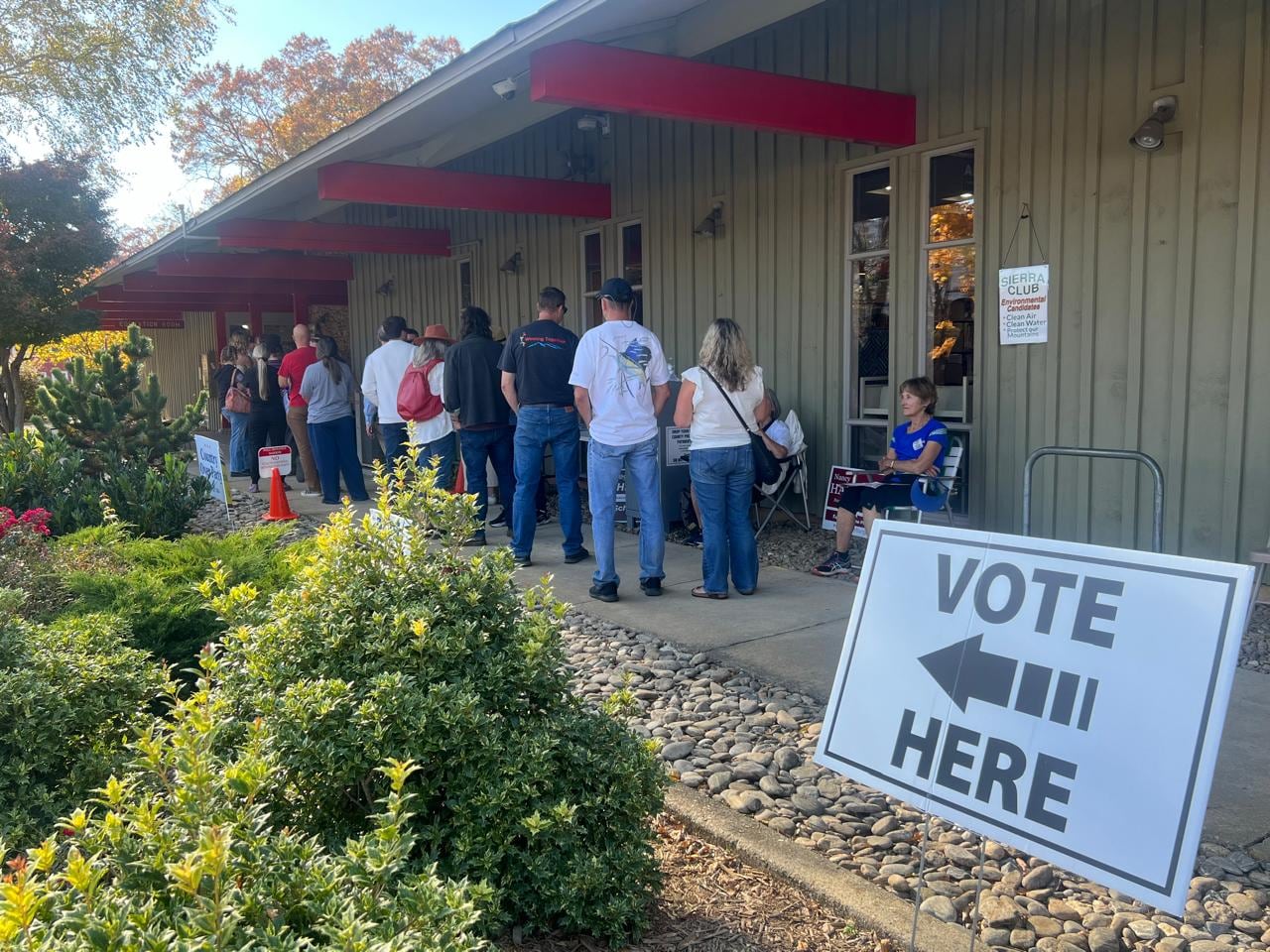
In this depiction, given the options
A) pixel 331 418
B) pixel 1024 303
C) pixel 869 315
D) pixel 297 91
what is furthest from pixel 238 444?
pixel 297 91

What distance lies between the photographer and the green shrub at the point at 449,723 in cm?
232

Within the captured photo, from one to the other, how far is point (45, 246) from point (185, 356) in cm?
1442

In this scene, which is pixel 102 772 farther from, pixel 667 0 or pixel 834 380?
pixel 834 380

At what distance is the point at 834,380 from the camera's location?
805 centimetres

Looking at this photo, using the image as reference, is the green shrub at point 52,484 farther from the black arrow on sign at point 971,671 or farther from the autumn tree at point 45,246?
the autumn tree at point 45,246

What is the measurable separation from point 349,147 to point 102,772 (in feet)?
22.5

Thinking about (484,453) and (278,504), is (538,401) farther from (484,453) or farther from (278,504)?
(278,504)

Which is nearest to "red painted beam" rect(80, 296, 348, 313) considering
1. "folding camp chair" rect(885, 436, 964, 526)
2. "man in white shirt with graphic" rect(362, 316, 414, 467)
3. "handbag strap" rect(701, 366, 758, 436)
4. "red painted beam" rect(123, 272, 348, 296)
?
"red painted beam" rect(123, 272, 348, 296)

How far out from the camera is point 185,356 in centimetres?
2914

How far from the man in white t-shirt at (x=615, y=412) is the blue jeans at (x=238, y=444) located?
7.24 meters

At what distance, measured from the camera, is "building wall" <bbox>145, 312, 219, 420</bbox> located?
89.2 feet

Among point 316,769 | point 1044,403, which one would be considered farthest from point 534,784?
point 1044,403

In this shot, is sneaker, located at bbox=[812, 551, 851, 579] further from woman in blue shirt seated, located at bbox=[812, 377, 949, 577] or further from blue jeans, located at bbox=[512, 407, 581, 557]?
blue jeans, located at bbox=[512, 407, 581, 557]

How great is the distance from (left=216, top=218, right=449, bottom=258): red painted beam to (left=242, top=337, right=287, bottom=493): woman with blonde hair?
5.48 feet
